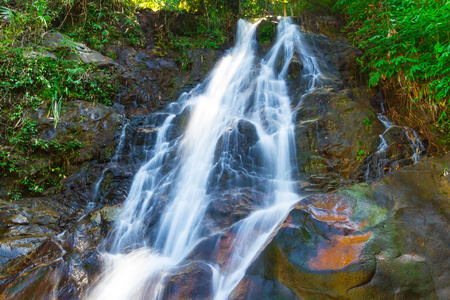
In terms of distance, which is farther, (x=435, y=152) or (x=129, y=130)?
(x=129, y=130)

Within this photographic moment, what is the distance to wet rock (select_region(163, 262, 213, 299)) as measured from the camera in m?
3.14

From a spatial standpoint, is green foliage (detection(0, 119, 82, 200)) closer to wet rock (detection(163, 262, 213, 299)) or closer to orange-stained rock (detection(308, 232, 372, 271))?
wet rock (detection(163, 262, 213, 299))

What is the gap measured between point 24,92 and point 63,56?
181cm

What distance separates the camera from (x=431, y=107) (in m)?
5.12

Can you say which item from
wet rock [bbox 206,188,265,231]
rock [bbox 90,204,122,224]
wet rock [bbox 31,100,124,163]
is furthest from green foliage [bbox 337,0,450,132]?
wet rock [bbox 31,100,124,163]

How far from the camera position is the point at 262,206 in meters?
4.82

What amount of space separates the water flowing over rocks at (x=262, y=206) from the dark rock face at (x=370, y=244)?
12 millimetres

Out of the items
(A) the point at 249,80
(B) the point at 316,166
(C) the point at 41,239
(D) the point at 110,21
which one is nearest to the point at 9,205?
(C) the point at 41,239

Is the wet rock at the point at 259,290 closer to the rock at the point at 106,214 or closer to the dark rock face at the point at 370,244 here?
the dark rock face at the point at 370,244

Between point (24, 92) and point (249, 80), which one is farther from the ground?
point (249, 80)

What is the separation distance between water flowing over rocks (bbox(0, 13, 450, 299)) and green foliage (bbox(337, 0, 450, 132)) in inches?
38.1

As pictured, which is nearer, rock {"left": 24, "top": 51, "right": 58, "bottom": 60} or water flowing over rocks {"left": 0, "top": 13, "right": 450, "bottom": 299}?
water flowing over rocks {"left": 0, "top": 13, "right": 450, "bottom": 299}

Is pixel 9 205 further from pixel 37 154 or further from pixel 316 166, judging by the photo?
pixel 316 166

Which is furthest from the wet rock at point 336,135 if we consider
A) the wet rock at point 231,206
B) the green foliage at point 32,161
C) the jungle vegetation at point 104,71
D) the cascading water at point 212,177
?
the green foliage at point 32,161
